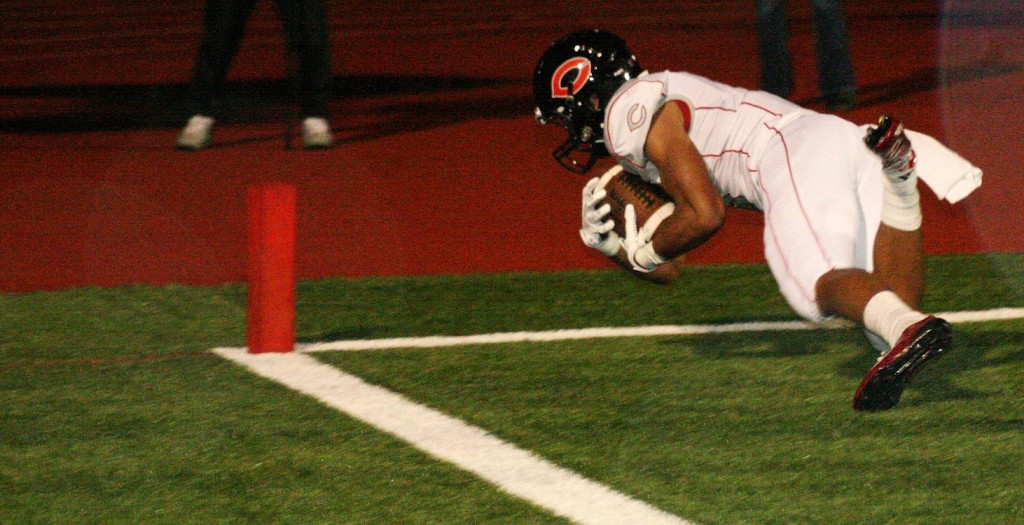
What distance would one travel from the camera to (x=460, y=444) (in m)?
4.32

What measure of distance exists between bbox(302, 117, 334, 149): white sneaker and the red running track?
0.25ft

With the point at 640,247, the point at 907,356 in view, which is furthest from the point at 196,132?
the point at 907,356

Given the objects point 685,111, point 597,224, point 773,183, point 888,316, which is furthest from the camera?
point 597,224

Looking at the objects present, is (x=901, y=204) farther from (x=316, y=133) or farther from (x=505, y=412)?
(x=316, y=133)

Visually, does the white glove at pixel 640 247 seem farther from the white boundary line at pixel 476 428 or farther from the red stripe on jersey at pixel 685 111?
the white boundary line at pixel 476 428

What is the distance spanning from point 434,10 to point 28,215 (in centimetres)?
1302

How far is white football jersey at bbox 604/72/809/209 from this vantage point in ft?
15.5

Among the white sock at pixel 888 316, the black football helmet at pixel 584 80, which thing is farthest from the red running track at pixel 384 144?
the white sock at pixel 888 316

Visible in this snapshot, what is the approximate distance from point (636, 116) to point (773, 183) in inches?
17.9

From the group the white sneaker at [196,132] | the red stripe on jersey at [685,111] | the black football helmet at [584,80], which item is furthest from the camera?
the white sneaker at [196,132]

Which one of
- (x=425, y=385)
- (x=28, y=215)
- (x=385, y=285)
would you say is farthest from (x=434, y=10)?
(x=425, y=385)

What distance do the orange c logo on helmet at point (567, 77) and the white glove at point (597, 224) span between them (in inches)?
14.5

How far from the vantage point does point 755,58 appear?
1402 cm

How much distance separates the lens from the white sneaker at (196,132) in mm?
9312
